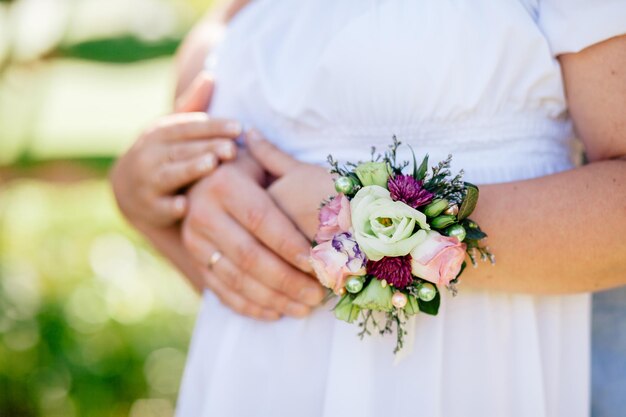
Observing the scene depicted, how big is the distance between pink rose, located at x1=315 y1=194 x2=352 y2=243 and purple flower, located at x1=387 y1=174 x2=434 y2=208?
88 millimetres

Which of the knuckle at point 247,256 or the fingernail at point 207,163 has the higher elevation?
the fingernail at point 207,163

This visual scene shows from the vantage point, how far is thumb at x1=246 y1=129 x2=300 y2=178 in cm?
167

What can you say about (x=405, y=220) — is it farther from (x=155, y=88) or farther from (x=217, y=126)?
(x=155, y=88)

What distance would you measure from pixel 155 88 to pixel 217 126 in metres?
6.88

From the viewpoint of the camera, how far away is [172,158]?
1836mm

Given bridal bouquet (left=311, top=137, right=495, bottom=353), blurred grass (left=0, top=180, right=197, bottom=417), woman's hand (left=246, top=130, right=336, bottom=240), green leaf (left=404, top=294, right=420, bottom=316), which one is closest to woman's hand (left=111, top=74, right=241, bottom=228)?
woman's hand (left=246, top=130, right=336, bottom=240)

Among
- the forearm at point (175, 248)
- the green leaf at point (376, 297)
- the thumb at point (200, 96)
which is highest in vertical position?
the thumb at point (200, 96)

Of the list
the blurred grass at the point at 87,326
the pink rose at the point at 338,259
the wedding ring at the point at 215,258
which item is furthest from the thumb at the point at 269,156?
the blurred grass at the point at 87,326

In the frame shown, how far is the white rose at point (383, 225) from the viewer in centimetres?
129

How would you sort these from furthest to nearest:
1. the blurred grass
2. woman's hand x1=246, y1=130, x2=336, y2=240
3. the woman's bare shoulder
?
the blurred grass → the woman's bare shoulder → woman's hand x1=246, y1=130, x2=336, y2=240

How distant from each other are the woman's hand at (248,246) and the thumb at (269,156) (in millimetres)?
39

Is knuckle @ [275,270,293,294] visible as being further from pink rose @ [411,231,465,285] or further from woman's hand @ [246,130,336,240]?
pink rose @ [411,231,465,285]

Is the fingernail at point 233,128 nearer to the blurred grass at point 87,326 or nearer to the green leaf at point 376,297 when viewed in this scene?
the green leaf at point 376,297

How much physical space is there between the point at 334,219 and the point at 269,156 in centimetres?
38
